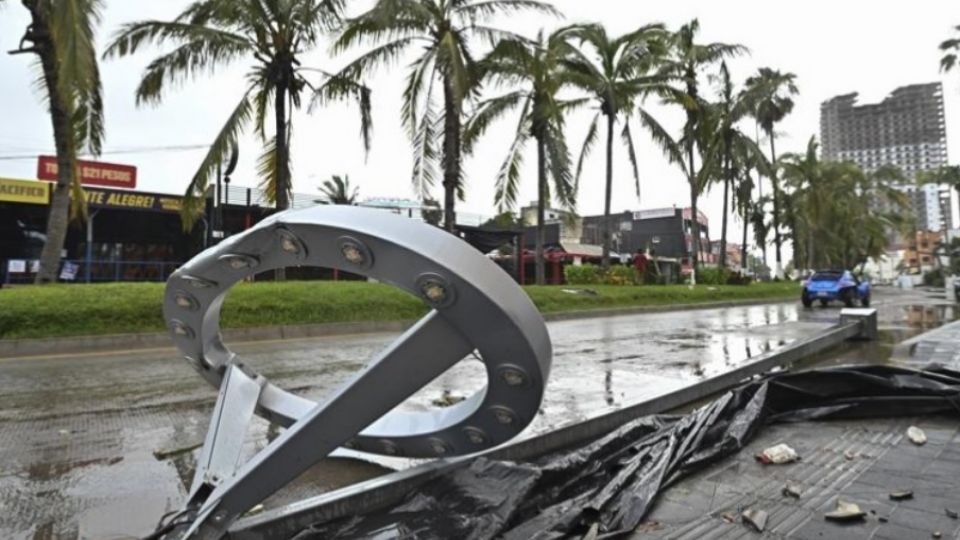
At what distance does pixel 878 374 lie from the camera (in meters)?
4.61

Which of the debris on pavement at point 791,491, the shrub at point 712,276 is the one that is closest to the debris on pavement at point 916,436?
the debris on pavement at point 791,491

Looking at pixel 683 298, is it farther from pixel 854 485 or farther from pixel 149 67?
pixel 854 485

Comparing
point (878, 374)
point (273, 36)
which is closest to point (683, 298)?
point (273, 36)

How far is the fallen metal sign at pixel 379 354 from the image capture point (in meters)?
1.90

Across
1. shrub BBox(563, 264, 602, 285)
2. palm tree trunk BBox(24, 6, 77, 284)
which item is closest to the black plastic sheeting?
palm tree trunk BBox(24, 6, 77, 284)

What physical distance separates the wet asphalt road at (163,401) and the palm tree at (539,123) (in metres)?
9.46

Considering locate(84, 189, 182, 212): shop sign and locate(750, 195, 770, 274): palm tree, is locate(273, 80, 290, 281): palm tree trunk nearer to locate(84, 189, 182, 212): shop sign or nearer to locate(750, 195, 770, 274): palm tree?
locate(84, 189, 182, 212): shop sign

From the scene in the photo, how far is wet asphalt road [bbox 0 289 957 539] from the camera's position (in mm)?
3113

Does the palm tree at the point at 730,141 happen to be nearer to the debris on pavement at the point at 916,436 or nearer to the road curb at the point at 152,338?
the road curb at the point at 152,338

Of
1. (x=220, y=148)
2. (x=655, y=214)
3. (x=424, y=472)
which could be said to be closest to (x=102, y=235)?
(x=220, y=148)

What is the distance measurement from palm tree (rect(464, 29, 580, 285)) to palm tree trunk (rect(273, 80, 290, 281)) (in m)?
6.39

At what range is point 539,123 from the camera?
66.9 ft

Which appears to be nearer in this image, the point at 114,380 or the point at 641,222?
the point at 114,380

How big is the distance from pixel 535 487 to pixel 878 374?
10.8 feet
